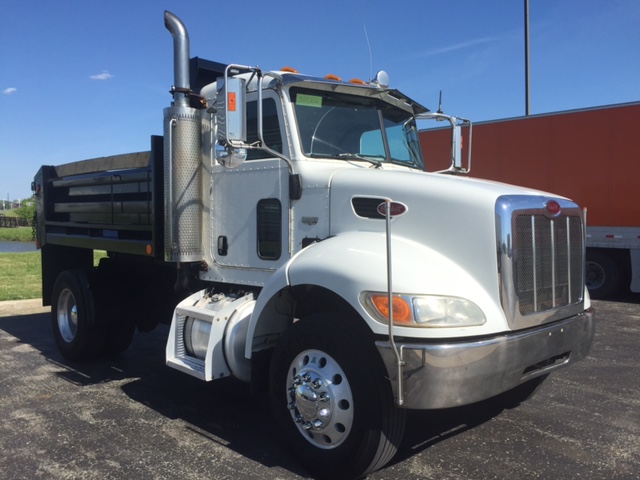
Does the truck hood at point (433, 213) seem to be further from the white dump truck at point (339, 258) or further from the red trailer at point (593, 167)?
the red trailer at point (593, 167)

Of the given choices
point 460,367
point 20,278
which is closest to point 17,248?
point 20,278

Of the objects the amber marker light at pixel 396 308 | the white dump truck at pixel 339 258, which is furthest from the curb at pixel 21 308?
the amber marker light at pixel 396 308

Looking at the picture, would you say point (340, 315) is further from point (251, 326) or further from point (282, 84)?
point (282, 84)

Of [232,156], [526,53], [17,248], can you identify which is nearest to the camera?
[232,156]

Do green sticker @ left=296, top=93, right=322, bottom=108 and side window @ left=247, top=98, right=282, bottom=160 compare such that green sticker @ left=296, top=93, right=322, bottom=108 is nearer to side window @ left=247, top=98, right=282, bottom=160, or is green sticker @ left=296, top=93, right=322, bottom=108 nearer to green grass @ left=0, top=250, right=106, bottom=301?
side window @ left=247, top=98, right=282, bottom=160

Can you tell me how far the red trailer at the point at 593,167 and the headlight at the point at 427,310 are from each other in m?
8.53

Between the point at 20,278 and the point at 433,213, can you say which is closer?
the point at 433,213

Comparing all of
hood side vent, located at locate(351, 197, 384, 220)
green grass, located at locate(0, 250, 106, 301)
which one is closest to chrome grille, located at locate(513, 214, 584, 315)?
hood side vent, located at locate(351, 197, 384, 220)

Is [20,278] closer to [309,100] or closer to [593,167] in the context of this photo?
[309,100]

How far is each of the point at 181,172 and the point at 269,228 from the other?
99 centimetres

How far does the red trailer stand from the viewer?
34.2 feet

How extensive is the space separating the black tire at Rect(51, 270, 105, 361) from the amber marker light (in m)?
3.89

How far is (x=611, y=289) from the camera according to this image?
10.9 m

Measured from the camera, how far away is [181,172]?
4812 mm
